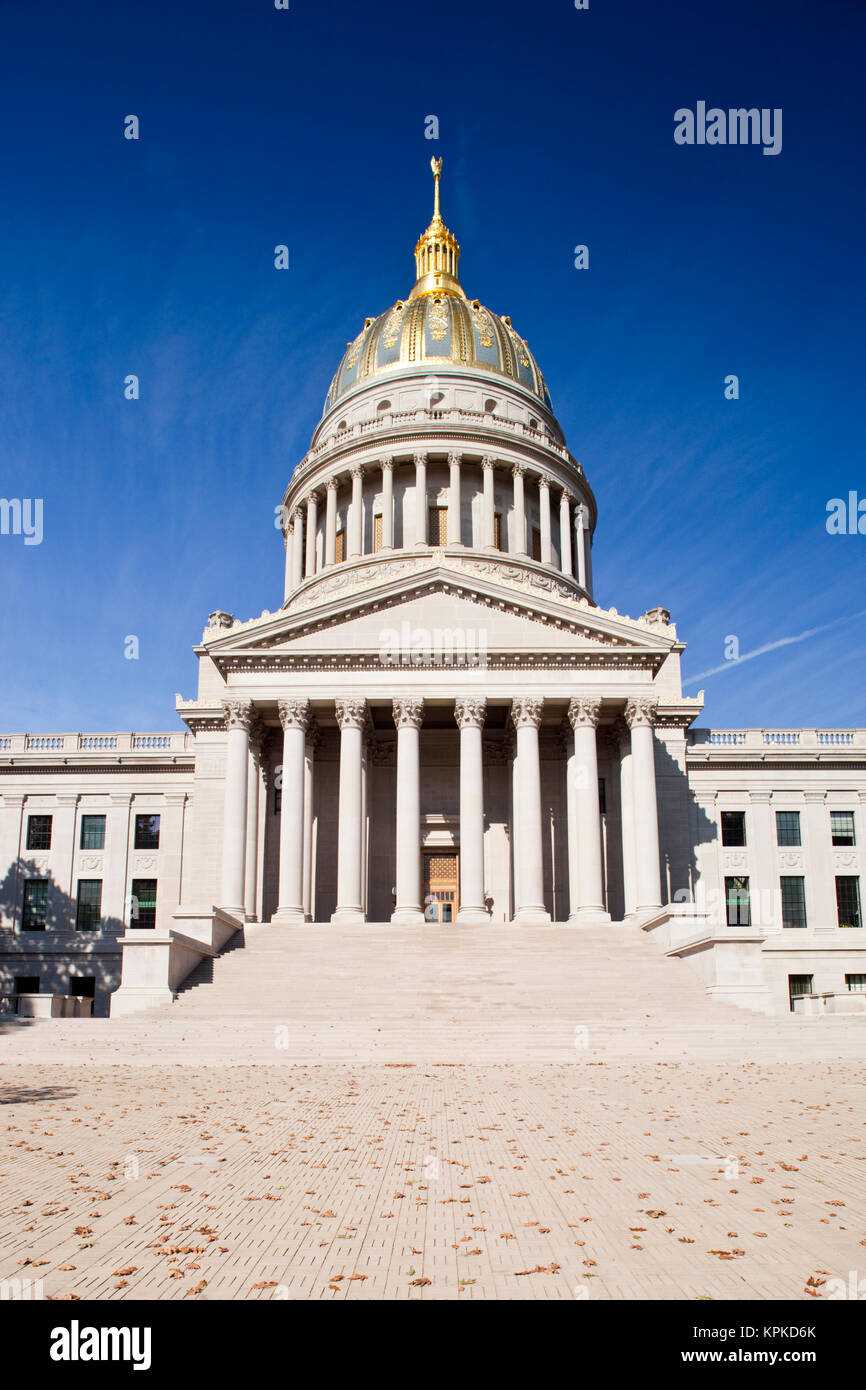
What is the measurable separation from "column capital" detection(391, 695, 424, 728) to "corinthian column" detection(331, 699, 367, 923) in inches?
58.6

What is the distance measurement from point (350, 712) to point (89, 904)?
21842mm

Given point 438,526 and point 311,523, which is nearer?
point 438,526

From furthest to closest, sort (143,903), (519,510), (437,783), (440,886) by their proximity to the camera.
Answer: (519,510), (143,903), (437,783), (440,886)

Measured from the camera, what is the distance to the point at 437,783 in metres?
54.3

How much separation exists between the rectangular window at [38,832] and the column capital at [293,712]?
66.9 feet

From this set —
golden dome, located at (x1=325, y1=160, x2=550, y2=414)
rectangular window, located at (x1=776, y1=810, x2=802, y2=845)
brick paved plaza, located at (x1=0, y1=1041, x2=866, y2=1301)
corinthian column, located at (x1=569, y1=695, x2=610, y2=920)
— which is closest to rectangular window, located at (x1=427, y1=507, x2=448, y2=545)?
golden dome, located at (x1=325, y1=160, x2=550, y2=414)

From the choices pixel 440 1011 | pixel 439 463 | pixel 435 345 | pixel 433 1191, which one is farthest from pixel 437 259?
pixel 433 1191

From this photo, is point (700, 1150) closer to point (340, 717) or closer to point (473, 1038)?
point (473, 1038)

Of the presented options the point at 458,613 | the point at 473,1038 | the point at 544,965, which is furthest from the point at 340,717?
the point at 473,1038

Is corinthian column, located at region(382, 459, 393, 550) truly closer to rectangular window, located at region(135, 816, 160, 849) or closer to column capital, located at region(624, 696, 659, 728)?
rectangular window, located at region(135, 816, 160, 849)

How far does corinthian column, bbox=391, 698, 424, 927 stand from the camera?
1781 inches

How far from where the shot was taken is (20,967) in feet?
186

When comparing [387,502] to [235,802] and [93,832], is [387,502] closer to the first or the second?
[93,832]
